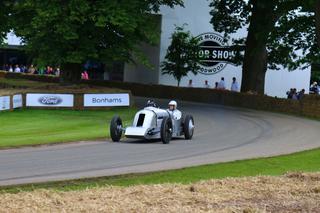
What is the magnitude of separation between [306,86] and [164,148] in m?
39.9

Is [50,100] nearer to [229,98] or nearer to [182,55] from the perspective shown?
[229,98]

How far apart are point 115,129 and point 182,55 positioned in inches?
1138

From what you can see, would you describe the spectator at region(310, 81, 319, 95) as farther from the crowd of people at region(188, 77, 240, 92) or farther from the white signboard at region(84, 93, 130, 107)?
the white signboard at region(84, 93, 130, 107)

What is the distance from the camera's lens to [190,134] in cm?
2070

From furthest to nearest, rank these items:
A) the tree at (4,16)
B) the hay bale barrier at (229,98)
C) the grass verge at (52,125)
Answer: the tree at (4,16)
the hay bale barrier at (229,98)
the grass verge at (52,125)

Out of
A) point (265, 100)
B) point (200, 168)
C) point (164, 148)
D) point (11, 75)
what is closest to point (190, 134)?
point (164, 148)

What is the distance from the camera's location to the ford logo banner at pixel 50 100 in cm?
3065

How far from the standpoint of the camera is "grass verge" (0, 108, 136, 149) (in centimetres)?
2004

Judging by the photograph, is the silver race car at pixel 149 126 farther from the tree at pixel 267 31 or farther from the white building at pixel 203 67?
the white building at pixel 203 67

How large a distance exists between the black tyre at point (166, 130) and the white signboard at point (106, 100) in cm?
1296

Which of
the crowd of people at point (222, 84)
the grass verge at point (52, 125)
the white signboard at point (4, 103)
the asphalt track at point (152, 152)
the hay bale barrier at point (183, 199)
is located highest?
the crowd of people at point (222, 84)

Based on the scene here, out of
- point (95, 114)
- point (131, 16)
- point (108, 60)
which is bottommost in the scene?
point (95, 114)

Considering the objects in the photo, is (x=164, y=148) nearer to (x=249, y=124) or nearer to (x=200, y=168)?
(x=200, y=168)

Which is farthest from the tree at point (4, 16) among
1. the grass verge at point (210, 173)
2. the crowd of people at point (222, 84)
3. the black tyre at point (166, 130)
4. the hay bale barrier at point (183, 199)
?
the hay bale barrier at point (183, 199)
